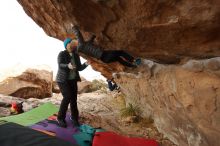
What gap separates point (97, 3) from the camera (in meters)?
3.26

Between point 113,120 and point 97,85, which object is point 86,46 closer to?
point 113,120

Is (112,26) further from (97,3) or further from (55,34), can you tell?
(55,34)

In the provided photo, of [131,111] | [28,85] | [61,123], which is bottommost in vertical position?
[61,123]

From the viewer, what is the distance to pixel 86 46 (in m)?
4.24

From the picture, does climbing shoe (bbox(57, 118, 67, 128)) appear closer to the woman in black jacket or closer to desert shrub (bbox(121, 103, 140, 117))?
the woman in black jacket

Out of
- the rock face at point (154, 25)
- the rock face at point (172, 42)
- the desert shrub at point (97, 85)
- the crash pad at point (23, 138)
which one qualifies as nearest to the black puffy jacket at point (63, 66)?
the rock face at point (172, 42)

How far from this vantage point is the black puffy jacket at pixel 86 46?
13.6ft

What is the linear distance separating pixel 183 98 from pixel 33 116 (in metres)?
4.22

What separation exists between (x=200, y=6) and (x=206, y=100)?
1745mm

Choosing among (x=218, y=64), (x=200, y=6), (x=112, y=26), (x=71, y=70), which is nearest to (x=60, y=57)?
(x=71, y=70)

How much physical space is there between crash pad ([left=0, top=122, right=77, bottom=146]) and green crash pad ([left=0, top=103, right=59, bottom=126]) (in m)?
3.22

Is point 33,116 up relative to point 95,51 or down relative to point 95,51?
down

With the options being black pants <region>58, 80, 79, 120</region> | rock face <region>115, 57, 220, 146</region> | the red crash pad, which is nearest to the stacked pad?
the red crash pad

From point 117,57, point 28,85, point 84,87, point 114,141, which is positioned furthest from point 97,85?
point 117,57
